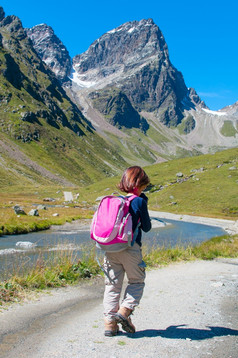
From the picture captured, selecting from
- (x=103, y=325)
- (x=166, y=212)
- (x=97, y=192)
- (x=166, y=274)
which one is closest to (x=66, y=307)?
(x=103, y=325)

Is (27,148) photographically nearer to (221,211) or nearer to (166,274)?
(221,211)

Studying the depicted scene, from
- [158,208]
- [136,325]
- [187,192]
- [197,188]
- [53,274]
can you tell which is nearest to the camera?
[136,325]

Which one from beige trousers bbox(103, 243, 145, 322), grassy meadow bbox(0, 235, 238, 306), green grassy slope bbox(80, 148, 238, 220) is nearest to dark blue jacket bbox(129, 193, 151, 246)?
beige trousers bbox(103, 243, 145, 322)

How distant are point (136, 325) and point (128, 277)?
128 cm

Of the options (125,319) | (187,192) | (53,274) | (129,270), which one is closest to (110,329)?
(125,319)

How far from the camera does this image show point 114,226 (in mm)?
6250

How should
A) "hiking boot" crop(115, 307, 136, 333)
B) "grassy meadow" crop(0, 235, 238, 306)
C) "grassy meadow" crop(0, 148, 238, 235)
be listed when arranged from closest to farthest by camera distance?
"hiking boot" crop(115, 307, 136, 333) < "grassy meadow" crop(0, 235, 238, 306) < "grassy meadow" crop(0, 148, 238, 235)

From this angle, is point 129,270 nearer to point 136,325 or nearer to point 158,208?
point 136,325

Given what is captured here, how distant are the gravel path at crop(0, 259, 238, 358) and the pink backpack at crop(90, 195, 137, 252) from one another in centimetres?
185

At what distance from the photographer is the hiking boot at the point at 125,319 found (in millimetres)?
6176

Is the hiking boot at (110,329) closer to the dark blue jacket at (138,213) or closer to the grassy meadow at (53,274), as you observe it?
the dark blue jacket at (138,213)

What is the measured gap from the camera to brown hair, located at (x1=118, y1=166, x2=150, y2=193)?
7.00 meters

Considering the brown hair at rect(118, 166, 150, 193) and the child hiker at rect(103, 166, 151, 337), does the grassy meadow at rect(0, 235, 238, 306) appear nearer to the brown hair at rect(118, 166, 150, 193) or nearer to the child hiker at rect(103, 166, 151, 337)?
the child hiker at rect(103, 166, 151, 337)

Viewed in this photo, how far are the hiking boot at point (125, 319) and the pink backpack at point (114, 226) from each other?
4.10 ft
